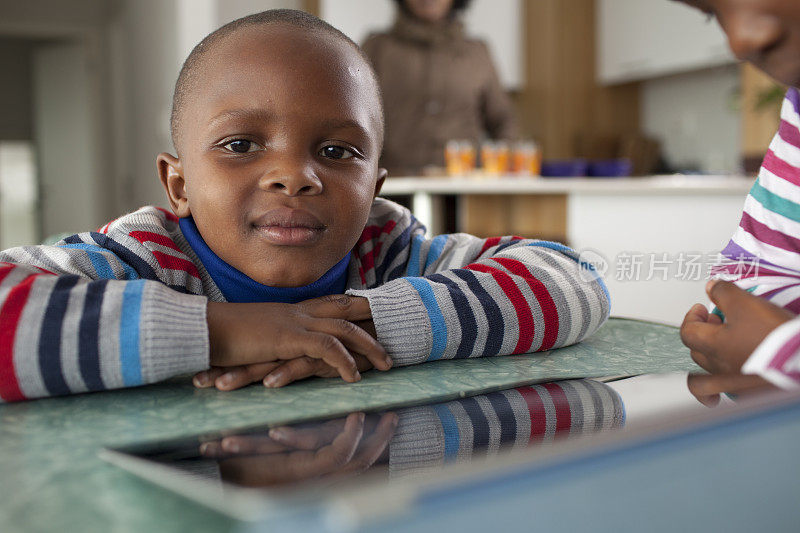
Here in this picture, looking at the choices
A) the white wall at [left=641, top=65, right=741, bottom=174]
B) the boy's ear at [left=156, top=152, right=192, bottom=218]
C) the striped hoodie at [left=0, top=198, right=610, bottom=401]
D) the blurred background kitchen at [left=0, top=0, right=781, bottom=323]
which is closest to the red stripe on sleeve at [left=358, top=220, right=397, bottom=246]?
the striped hoodie at [left=0, top=198, right=610, bottom=401]

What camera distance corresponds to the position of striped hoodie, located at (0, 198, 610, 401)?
1.67 ft

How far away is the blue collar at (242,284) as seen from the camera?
0.74m

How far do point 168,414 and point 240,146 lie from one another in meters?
0.32

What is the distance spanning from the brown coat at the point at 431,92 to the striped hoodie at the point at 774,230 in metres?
2.98

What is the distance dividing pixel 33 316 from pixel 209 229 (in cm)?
22

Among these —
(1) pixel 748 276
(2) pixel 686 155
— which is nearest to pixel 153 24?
(2) pixel 686 155

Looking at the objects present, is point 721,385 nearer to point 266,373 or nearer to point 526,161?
point 266,373

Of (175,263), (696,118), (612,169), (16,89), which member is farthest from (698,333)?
(16,89)

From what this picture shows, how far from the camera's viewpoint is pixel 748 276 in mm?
628

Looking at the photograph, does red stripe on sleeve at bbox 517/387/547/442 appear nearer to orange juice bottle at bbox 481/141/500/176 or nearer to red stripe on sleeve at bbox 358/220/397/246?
red stripe on sleeve at bbox 358/220/397/246

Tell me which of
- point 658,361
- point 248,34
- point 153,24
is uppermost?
point 153,24

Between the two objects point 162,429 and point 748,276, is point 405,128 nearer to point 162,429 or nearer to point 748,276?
point 748,276

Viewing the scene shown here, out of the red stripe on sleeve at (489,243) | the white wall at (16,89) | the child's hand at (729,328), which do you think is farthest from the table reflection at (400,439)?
the white wall at (16,89)

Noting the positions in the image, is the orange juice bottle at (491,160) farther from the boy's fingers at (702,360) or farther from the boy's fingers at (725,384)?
the boy's fingers at (725,384)
